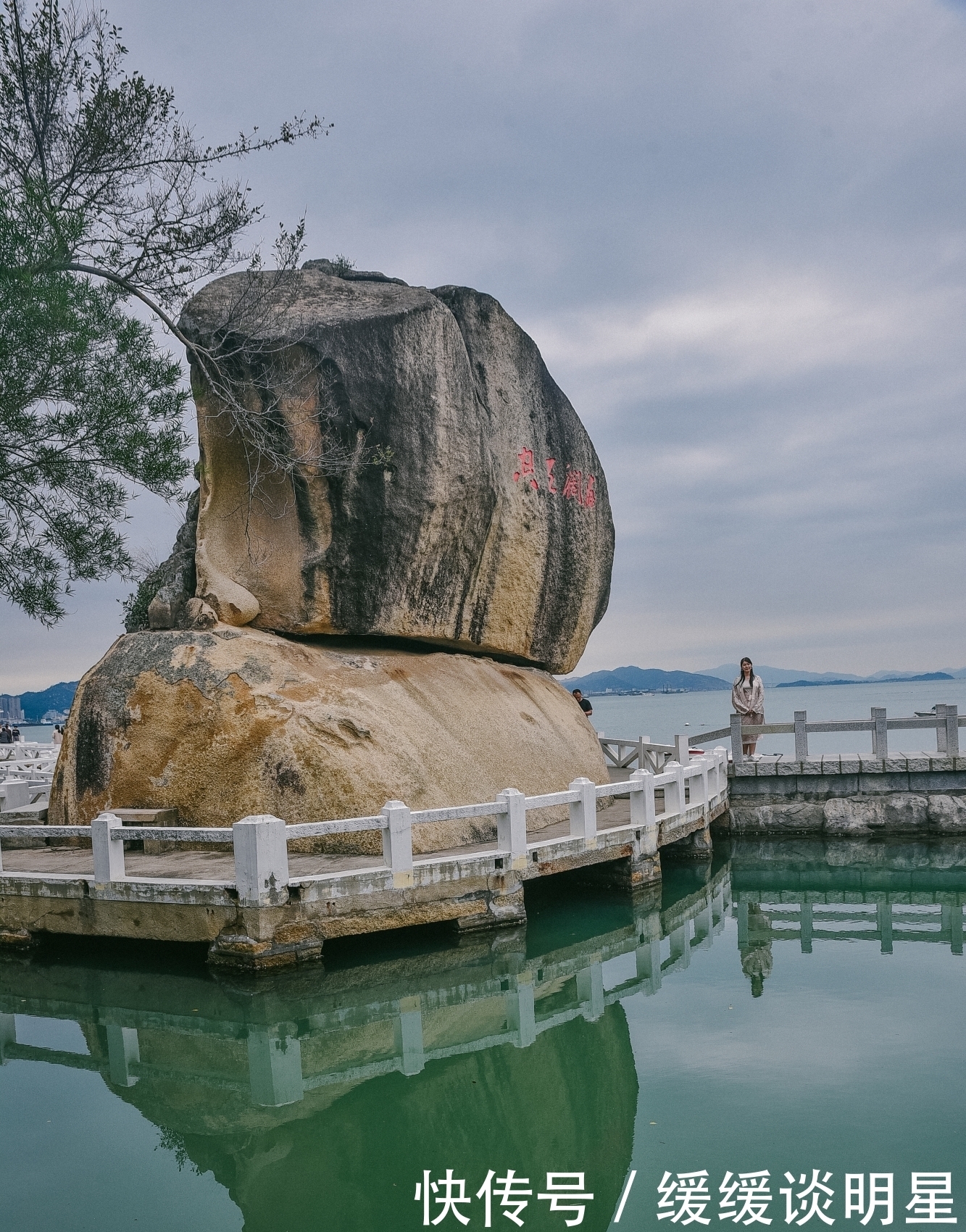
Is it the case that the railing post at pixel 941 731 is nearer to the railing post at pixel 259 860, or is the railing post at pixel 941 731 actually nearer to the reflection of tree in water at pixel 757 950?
the reflection of tree in water at pixel 757 950

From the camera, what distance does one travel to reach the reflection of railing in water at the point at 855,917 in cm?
1147

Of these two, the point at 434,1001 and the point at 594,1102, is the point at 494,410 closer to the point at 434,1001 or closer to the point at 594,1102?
the point at 434,1001

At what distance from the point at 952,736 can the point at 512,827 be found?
9.36 metres

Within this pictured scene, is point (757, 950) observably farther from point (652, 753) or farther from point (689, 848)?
point (652, 753)

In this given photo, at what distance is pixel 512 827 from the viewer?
408 inches

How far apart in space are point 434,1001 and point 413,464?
6.36 meters

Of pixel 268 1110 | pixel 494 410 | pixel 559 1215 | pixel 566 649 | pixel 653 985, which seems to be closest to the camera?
pixel 559 1215

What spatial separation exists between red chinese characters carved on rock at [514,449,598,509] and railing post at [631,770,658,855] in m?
4.47

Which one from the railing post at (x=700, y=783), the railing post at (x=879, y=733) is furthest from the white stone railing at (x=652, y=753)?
the railing post at (x=879, y=733)

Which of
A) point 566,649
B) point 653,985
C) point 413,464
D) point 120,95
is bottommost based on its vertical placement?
point 653,985

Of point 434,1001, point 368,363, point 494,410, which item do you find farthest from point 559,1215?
point 494,410

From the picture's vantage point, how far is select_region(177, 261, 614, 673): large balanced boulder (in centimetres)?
1233

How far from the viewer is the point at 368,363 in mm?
12500

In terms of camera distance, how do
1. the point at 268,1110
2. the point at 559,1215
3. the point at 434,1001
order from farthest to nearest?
1. the point at 434,1001
2. the point at 268,1110
3. the point at 559,1215
